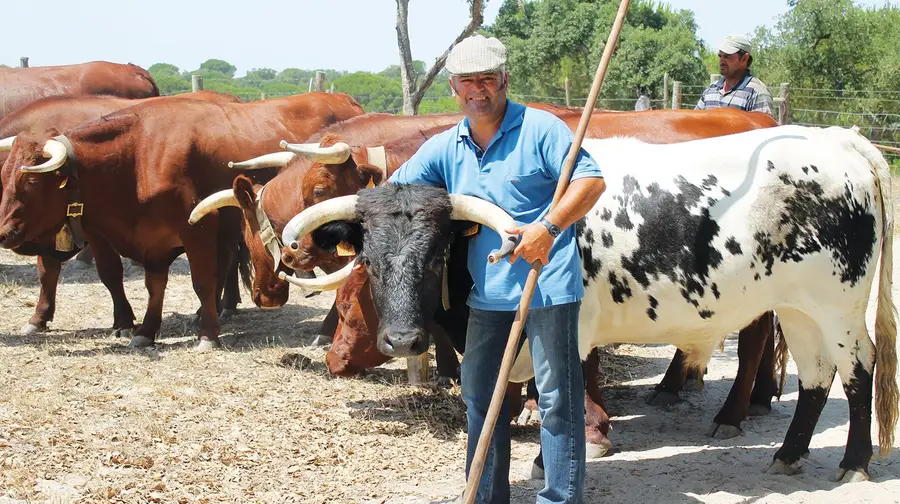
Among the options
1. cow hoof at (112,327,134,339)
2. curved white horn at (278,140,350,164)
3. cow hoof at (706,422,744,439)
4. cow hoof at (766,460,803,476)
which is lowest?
cow hoof at (112,327,134,339)

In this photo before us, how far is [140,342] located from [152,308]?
31cm

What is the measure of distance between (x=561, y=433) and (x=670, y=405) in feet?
9.16

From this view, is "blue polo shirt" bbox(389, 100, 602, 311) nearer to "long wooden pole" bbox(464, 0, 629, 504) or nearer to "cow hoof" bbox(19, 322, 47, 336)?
"long wooden pole" bbox(464, 0, 629, 504)

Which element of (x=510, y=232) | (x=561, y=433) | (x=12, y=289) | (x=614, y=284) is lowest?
(x=12, y=289)

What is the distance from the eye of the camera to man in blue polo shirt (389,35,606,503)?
3.57 m

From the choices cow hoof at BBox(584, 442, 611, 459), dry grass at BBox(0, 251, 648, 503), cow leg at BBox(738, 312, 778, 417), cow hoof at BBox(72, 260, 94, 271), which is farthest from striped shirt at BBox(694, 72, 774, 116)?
cow hoof at BBox(72, 260, 94, 271)

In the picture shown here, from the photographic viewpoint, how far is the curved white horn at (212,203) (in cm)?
718

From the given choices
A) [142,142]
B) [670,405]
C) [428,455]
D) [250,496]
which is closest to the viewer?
[250,496]

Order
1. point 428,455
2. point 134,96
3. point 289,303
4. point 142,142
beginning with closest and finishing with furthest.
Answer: point 428,455 < point 142,142 < point 289,303 < point 134,96

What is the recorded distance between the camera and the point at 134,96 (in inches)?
477

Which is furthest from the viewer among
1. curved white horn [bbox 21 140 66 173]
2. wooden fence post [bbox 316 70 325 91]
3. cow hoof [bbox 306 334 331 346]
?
wooden fence post [bbox 316 70 325 91]

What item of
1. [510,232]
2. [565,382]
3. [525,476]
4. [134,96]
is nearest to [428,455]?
[525,476]

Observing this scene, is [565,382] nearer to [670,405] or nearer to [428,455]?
[428,455]

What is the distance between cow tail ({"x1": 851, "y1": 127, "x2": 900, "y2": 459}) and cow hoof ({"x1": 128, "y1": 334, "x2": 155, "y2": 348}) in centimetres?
564
